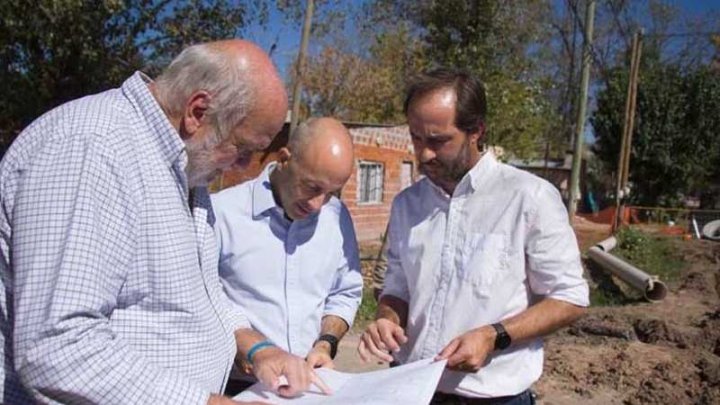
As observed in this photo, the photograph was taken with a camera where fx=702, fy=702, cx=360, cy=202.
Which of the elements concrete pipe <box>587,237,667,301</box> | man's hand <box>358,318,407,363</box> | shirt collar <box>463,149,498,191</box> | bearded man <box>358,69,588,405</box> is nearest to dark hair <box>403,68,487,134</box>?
bearded man <box>358,69,588,405</box>

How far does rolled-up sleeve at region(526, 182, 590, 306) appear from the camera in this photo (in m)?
2.17

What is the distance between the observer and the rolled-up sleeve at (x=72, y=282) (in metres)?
1.36

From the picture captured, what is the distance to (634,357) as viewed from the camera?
737 centimetres

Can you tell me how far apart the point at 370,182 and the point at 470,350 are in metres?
15.9

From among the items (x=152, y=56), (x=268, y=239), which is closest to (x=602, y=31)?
(x=152, y=56)

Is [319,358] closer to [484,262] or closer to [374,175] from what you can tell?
[484,262]

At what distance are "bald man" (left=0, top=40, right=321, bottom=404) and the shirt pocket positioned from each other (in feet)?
2.64

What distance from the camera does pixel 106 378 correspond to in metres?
1.41

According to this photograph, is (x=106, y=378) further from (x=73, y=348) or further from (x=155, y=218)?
(x=155, y=218)

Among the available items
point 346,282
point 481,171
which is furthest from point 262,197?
point 481,171

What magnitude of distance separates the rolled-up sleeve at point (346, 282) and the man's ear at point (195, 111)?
1.08 meters

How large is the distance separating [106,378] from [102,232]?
29 centimetres

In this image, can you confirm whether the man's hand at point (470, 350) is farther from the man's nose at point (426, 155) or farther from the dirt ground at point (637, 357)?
the dirt ground at point (637, 357)

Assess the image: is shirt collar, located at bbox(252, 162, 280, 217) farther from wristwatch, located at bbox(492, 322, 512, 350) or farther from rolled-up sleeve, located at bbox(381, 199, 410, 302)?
wristwatch, located at bbox(492, 322, 512, 350)
